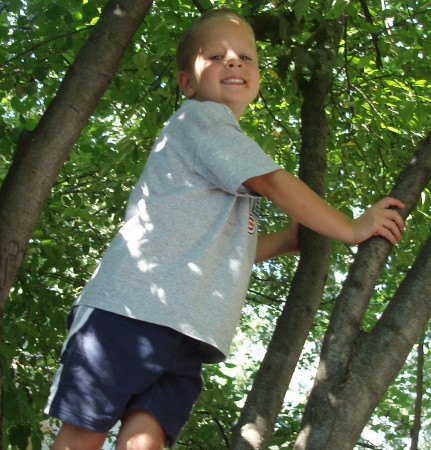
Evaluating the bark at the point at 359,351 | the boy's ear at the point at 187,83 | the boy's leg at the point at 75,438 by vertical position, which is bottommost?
the boy's leg at the point at 75,438

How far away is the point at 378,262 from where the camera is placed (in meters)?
1.91

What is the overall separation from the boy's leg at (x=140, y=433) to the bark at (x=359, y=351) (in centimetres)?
44

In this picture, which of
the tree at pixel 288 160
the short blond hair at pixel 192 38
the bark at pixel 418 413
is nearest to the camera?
the tree at pixel 288 160

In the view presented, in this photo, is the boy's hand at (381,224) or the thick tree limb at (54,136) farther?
the thick tree limb at (54,136)

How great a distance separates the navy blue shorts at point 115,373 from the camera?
198cm

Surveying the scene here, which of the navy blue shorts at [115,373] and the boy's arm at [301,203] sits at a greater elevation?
the boy's arm at [301,203]

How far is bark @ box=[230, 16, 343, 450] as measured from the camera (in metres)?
2.05

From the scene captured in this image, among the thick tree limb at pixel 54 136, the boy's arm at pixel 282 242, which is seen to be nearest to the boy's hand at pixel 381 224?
the boy's arm at pixel 282 242

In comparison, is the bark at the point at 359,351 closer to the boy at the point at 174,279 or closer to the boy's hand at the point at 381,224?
the boy's hand at the point at 381,224

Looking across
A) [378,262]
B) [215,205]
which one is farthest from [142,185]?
[378,262]

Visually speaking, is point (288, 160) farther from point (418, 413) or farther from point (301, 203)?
point (418, 413)

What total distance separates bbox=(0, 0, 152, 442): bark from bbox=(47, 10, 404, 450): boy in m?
0.33

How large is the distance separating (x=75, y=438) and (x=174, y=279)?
520 millimetres

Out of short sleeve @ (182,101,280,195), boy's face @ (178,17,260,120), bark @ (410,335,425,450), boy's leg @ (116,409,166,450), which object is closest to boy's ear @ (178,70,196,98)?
boy's face @ (178,17,260,120)
